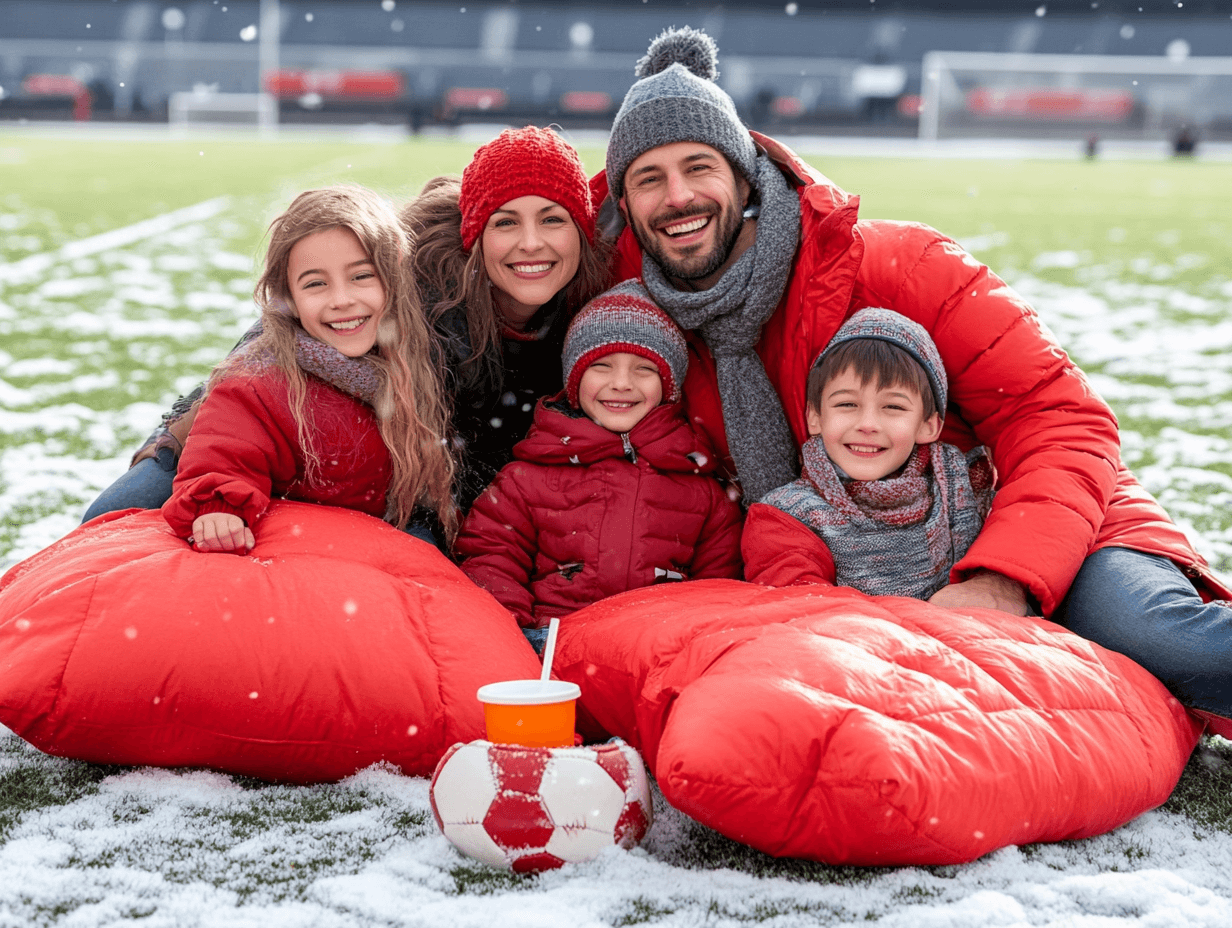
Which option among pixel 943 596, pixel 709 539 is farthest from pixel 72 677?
pixel 943 596

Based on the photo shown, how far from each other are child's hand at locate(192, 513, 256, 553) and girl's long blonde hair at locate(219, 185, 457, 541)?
0.27 meters

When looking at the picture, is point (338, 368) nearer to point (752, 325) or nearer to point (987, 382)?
point (752, 325)

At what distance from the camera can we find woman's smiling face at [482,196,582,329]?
274 centimetres

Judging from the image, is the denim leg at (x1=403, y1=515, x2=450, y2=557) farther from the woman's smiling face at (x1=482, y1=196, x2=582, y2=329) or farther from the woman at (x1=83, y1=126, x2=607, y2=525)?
the woman's smiling face at (x1=482, y1=196, x2=582, y2=329)

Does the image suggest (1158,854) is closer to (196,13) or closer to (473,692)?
(473,692)

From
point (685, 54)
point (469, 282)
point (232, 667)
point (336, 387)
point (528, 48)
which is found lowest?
point (232, 667)

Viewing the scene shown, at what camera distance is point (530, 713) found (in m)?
1.73

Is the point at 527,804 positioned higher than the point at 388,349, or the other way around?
the point at 388,349

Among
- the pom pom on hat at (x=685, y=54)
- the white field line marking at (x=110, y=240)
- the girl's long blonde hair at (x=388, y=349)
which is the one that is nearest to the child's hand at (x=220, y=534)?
the girl's long blonde hair at (x=388, y=349)

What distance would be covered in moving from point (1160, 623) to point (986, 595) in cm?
30

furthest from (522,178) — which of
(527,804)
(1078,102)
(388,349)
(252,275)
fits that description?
(1078,102)

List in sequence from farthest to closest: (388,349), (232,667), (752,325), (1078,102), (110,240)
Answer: (1078,102) → (110,240) → (752,325) → (388,349) → (232,667)

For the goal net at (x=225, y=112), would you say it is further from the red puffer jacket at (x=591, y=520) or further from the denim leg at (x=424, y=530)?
the red puffer jacket at (x=591, y=520)

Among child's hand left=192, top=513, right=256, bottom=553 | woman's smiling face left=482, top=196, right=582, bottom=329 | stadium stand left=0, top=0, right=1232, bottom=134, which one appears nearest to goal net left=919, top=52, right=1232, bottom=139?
stadium stand left=0, top=0, right=1232, bottom=134
